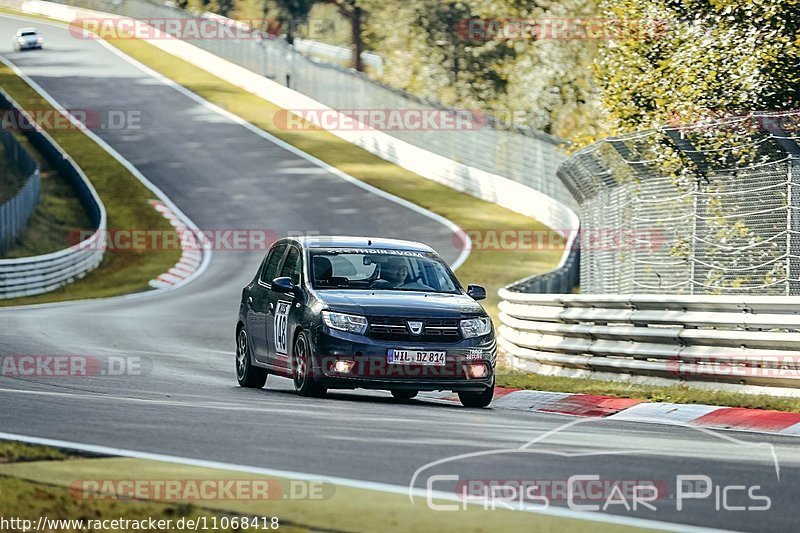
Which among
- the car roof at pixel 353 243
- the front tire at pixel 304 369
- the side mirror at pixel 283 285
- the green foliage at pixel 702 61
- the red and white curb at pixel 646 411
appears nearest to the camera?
the red and white curb at pixel 646 411

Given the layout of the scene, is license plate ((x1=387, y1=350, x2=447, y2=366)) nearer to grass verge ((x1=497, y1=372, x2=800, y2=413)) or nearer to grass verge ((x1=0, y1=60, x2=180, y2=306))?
grass verge ((x1=497, y1=372, x2=800, y2=413))

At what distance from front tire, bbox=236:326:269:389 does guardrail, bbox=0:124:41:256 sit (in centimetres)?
2171

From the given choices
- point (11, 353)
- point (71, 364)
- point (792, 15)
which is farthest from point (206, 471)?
point (792, 15)

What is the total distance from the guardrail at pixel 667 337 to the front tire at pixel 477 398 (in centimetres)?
216

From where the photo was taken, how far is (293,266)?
14.1m

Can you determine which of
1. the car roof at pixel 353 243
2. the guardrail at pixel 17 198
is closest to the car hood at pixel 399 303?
the car roof at pixel 353 243

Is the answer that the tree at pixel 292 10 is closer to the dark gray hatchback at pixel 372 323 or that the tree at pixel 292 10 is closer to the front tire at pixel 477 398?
the dark gray hatchback at pixel 372 323

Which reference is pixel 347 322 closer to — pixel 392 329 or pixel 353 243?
pixel 392 329

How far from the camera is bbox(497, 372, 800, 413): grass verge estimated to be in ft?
41.0

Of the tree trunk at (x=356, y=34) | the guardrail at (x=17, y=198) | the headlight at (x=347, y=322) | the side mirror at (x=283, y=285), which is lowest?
the guardrail at (x=17, y=198)

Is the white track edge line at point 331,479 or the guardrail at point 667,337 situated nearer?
the white track edge line at point 331,479

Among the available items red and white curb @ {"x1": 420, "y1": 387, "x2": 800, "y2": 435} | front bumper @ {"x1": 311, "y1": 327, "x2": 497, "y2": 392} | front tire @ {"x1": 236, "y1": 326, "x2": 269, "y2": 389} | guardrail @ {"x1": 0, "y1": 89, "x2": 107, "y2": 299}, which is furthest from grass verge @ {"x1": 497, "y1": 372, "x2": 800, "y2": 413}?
guardrail @ {"x1": 0, "y1": 89, "x2": 107, "y2": 299}

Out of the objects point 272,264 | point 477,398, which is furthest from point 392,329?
point 272,264

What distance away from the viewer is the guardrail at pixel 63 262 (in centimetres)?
3127
